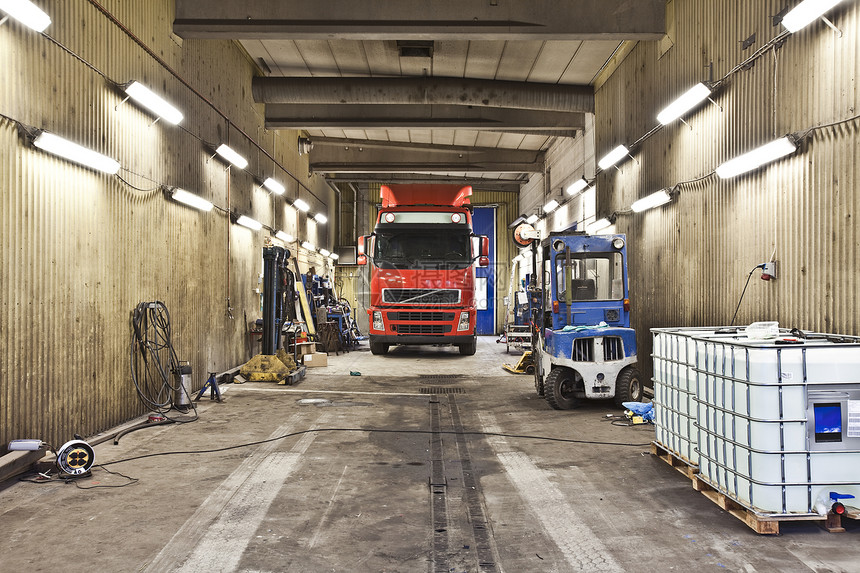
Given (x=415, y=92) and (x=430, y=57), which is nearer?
(x=430, y=57)

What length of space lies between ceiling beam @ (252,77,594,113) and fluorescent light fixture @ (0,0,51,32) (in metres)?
7.57

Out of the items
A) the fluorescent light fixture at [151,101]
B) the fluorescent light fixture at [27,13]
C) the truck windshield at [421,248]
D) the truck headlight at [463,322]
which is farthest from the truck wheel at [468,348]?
the fluorescent light fixture at [27,13]

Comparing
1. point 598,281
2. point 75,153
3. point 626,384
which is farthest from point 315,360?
point 75,153

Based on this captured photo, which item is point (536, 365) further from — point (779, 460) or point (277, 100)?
point (277, 100)

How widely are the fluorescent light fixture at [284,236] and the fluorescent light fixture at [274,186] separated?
1.01 m

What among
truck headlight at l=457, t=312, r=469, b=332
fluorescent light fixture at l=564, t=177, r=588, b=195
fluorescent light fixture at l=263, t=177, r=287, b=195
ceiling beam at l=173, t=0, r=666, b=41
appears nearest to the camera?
ceiling beam at l=173, t=0, r=666, b=41

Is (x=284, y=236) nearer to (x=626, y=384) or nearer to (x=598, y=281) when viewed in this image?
(x=598, y=281)

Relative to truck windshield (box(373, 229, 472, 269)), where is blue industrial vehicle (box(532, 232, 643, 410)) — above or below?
below

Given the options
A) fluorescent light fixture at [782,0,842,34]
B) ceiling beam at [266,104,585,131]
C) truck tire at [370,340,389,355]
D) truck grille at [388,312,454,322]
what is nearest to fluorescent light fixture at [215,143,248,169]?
ceiling beam at [266,104,585,131]

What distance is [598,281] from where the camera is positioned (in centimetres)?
857

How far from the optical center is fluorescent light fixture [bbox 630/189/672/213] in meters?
8.10

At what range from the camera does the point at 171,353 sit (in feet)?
25.1

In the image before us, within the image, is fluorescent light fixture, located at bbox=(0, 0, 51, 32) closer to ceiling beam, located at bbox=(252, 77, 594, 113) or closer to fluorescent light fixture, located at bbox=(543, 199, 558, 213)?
ceiling beam, located at bbox=(252, 77, 594, 113)

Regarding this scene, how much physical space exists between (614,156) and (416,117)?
196 inches
